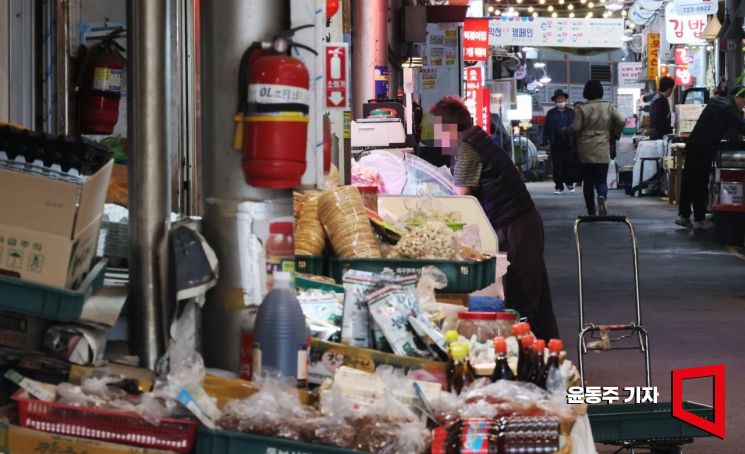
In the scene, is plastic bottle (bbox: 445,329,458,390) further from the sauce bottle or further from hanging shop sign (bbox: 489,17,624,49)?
hanging shop sign (bbox: 489,17,624,49)

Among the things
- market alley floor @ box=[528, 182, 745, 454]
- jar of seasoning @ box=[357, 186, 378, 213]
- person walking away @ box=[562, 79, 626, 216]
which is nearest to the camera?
jar of seasoning @ box=[357, 186, 378, 213]

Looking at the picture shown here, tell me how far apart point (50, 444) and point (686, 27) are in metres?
29.7

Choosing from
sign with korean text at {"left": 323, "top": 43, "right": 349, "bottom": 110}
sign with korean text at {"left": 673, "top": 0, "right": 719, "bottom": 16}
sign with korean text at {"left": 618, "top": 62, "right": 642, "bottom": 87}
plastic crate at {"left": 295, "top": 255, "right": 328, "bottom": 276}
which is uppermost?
sign with korean text at {"left": 673, "top": 0, "right": 719, "bottom": 16}

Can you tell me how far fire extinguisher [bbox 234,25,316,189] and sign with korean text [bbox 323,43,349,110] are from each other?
2.02 m

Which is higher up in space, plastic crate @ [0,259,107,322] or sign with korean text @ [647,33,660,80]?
sign with korean text @ [647,33,660,80]

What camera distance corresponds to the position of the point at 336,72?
6.38m

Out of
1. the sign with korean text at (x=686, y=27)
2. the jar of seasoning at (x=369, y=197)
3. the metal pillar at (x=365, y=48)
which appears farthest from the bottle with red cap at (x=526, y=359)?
the sign with korean text at (x=686, y=27)

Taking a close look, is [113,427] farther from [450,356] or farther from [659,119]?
[659,119]

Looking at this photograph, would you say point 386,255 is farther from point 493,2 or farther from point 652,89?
point 493,2

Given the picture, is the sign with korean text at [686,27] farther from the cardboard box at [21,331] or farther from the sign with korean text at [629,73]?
the cardboard box at [21,331]

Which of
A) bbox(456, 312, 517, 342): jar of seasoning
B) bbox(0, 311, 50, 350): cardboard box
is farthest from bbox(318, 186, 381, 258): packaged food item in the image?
bbox(0, 311, 50, 350): cardboard box

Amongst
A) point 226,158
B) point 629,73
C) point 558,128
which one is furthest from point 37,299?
point 629,73

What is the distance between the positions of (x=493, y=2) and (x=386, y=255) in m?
46.2

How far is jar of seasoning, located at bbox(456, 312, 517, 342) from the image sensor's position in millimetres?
5254
